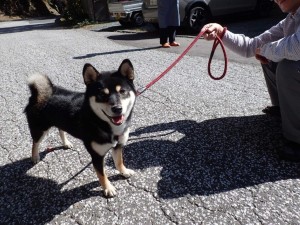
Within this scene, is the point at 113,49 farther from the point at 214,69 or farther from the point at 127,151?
the point at 127,151

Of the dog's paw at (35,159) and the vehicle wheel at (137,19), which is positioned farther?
the vehicle wheel at (137,19)

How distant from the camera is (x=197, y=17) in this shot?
8609 millimetres

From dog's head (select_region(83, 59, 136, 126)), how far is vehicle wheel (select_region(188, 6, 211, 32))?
660cm

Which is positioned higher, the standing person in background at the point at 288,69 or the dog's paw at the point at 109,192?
the standing person in background at the point at 288,69

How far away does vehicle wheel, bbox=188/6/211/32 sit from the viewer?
8444 mm

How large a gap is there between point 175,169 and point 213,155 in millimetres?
384

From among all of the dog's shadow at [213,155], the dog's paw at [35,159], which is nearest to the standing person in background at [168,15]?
the dog's shadow at [213,155]

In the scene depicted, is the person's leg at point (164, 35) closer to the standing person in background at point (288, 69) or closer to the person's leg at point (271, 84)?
the person's leg at point (271, 84)

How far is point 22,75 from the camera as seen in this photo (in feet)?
20.3

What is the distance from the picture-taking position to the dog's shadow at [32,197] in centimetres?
226

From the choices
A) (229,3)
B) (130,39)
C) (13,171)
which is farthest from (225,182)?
(229,3)

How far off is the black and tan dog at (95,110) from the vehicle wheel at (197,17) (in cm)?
641

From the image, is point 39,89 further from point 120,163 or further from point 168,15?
point 168,15

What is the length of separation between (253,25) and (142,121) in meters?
6.69
